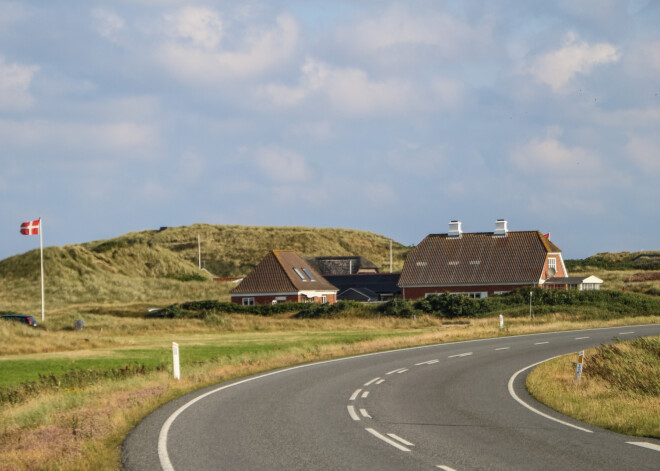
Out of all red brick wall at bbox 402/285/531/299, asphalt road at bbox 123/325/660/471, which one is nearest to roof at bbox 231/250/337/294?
red brick wall at bbox 402/285/531/299

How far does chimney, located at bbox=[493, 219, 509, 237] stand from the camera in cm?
7994

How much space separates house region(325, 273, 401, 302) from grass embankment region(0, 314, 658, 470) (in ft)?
71.2

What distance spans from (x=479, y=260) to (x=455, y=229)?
21.6ft

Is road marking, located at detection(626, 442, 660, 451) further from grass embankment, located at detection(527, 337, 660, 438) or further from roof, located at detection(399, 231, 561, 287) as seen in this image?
roof, located at detection(399, 231, 561, 287)

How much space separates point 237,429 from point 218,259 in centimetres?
14988

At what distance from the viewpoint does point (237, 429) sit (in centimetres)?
1227

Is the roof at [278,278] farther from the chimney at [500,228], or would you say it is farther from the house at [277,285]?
the chimney at [500,228]

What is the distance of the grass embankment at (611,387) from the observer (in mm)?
12766

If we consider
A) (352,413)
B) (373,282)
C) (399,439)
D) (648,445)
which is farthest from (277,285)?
(648,445)

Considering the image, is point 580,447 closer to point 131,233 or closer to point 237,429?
point 237,429

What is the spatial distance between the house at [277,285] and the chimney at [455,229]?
15.6 meters

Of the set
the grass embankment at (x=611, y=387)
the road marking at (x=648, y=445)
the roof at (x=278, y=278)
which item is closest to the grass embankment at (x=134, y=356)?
the road marking at (x=648, y=445)

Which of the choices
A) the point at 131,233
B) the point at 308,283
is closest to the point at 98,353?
the point at 308,283

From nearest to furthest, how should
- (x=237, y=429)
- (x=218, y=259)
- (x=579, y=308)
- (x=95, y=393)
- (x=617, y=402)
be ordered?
1. (x=237, y=429)
2. (x=617, y=402)
3. (x=95, y=393)
4. (x=579, y=308)
5. (x=218, y=259)
